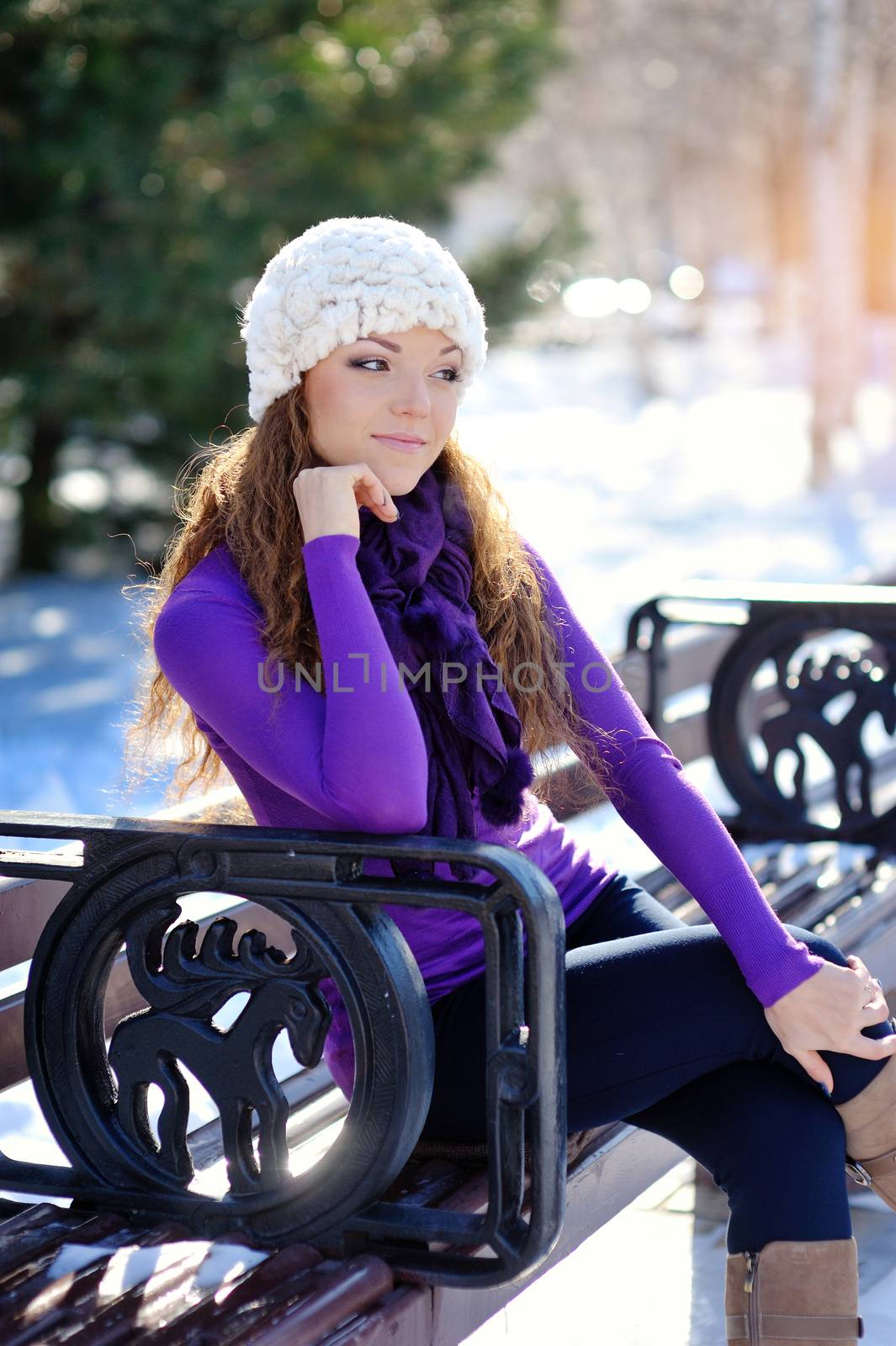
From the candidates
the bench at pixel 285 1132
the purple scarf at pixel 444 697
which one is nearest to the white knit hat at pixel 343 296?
the purple scarf at pixel 444 697

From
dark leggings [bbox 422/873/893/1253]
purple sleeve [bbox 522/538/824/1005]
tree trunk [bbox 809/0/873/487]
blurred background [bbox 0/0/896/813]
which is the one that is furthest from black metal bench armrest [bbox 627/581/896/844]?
tree trunk [bbox 809/0/873/487]

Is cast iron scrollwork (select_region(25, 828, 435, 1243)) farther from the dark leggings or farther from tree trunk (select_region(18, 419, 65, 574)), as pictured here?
tree trunk (select_region(18, 419, 65, 574))

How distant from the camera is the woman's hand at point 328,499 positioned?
2.00m

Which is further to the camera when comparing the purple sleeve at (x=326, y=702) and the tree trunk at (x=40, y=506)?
the tree trunk at (x=40, y=506)

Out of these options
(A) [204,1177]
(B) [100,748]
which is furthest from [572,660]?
(B) [100,748]

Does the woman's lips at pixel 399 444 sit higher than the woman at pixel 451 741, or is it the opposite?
the woman's lips at pixel 399 444

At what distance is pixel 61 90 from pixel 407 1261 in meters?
6.53

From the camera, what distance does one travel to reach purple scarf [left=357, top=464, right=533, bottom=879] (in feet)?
6.75

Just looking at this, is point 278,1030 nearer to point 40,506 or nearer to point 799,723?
point 799,723

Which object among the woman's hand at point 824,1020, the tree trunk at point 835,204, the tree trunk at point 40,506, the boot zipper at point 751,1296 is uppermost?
the tree trunk at point 835,204

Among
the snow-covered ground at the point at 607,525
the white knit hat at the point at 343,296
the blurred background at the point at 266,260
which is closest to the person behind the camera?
the white knit hat at the point at 343,296

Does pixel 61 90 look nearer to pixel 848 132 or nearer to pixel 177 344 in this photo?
pixel 177 344

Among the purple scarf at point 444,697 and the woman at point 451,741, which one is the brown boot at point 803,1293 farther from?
the purple scarf at point 444,697

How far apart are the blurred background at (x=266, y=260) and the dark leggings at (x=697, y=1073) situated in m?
0.76
